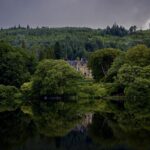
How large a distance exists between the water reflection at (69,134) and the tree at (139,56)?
38794 mm

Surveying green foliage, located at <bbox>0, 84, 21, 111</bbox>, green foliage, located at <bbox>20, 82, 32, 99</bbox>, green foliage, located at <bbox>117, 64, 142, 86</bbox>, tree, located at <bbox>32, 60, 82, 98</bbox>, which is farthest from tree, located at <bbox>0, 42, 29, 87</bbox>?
green foliage, located at <bbox>117, 64, 142, 86</bbox>

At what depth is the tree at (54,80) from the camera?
75312 mm

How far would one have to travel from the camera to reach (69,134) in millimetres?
32438

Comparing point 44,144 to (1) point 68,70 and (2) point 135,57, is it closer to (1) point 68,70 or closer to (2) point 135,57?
(1) point 68,70

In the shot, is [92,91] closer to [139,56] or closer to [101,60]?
[139,56]

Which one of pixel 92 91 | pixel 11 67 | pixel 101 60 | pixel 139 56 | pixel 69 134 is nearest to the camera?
pixel 69 134

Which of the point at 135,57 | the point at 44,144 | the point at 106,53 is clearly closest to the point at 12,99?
the point at 135,57

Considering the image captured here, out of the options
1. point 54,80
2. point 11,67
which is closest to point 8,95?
point 54,80

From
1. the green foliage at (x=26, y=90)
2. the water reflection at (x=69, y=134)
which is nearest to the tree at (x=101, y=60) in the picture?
the green foliage at (x=26, y=90)

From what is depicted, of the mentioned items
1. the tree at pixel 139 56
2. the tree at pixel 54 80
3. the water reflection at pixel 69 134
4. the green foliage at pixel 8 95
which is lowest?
the water reflection at pixel 69 134

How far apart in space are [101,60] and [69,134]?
230 ft

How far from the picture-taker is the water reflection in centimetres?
2647

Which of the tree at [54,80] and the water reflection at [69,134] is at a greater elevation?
the tree at [54,80]

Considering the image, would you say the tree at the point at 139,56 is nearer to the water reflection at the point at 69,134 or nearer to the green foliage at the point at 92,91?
the green foliage at the point at 92,91
